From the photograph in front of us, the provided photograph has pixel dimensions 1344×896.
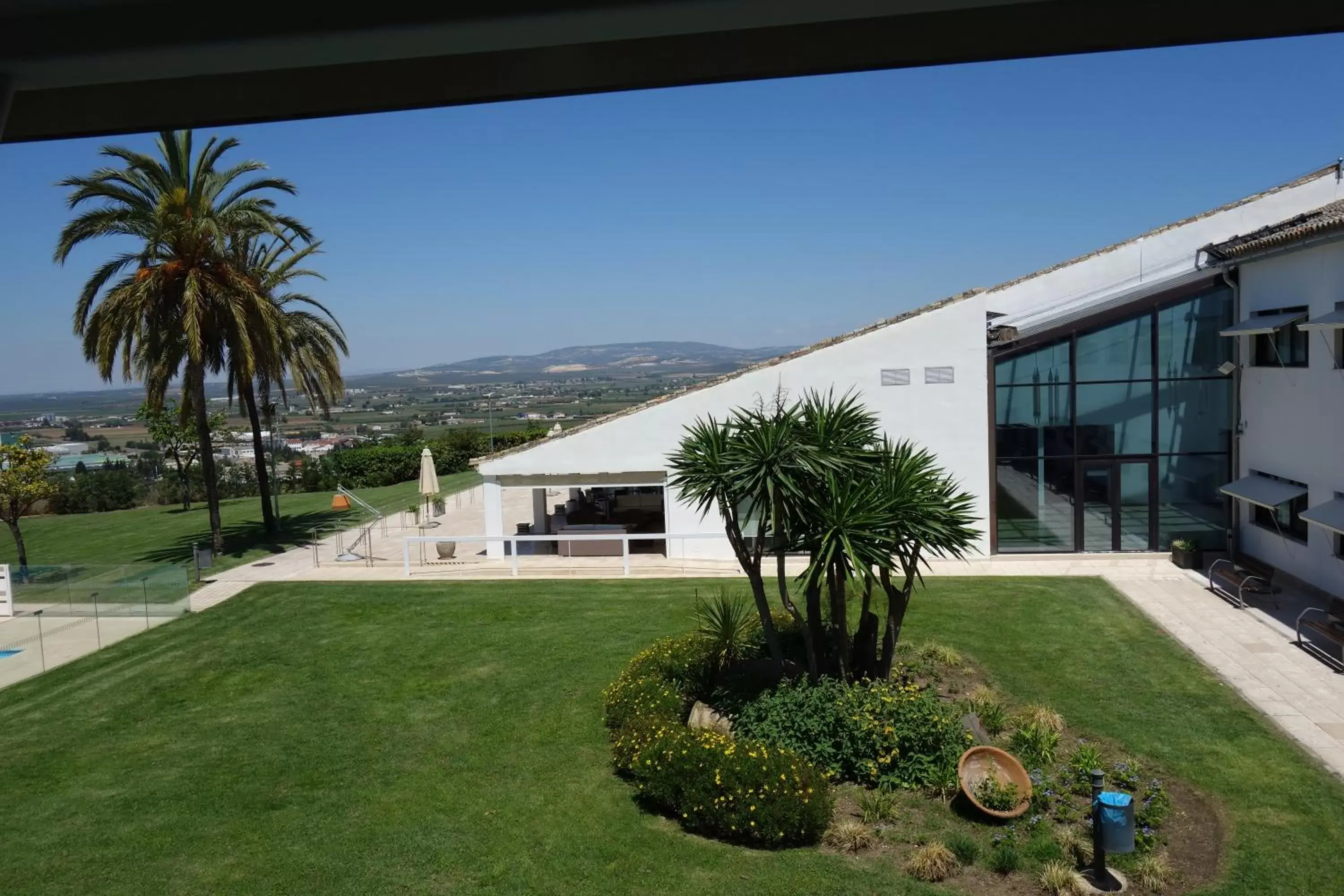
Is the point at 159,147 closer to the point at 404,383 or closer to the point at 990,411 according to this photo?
the point at 990,411

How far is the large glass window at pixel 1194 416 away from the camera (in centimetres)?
1798

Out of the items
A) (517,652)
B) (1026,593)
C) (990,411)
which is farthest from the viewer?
(990,411)

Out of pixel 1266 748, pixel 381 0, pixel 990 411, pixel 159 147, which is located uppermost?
pixel 159 147

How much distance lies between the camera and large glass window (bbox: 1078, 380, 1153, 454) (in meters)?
18.0

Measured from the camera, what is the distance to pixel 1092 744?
370 inches

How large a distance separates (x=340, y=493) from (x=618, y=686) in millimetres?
20844

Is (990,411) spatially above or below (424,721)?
above

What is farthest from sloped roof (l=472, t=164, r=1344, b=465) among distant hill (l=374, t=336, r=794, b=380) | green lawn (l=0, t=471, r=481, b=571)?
distant hill (l=374, t=336, r=794, b=380)

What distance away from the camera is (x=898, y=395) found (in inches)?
730

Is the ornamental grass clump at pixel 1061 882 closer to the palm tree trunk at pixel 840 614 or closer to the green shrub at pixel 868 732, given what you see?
the green shrub at pixel 868 732

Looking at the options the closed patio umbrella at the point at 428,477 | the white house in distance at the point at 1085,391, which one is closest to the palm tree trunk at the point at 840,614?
the white house in distance at the point at 1085,391

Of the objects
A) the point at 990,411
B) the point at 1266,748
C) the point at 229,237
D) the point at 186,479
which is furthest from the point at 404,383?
the point at 1266,748

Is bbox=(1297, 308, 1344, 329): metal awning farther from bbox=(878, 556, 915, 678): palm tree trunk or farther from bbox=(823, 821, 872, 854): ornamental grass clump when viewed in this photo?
bbox=(823, 821, 872, 854): ornamental grass clump

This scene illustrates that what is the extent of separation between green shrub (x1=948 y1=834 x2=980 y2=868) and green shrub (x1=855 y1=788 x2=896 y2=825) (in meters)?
0.60
